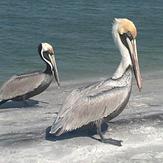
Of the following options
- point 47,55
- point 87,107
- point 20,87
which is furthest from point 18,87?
point 87,107

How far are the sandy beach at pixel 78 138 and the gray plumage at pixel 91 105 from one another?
0.40 metres

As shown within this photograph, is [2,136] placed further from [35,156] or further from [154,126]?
[154,126]

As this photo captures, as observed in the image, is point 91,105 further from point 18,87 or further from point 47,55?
point 47,55

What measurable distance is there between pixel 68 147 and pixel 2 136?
123 cm

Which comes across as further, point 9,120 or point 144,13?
point 144,13

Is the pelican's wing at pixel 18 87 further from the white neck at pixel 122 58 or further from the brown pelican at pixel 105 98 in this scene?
the white neck at pixel 122 58

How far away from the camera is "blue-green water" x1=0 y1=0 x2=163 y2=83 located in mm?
17266

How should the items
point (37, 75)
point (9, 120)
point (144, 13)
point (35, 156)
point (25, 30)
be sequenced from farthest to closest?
point (144, 13), point (25, 30), point (37, 75), point (9, 120), point (35, 156)

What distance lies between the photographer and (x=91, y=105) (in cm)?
866

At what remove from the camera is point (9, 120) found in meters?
10.5

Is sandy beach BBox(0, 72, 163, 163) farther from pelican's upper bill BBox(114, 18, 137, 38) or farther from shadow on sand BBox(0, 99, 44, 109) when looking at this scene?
pelican's upper bill BBox(114, 18, 137, 38)

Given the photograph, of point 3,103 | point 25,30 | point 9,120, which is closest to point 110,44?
point 25,30

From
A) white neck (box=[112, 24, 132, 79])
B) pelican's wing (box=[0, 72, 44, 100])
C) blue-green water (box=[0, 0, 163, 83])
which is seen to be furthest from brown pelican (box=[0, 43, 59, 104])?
blue-green water (box=[0, 0, 163, 83])

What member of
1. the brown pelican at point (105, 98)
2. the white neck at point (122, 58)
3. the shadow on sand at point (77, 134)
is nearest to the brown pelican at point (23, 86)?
the shadow on sand at point (77, 134)
